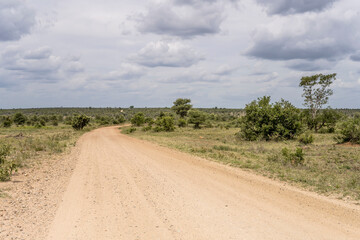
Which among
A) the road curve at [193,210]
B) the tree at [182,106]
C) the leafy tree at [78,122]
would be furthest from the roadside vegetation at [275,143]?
the tree at [182,106]

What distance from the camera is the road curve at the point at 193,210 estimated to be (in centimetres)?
611

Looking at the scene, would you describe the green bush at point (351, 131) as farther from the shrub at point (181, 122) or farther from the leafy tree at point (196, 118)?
the shrub at point (181, 122)

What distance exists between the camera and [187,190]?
9617 mm

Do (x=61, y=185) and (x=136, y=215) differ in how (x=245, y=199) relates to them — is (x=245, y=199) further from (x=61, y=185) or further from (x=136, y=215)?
(x=61, y=185)

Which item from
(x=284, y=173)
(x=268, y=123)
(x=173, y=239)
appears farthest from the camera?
(x=268, y=123)

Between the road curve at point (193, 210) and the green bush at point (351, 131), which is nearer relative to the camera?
the road curve at point (193, 210)

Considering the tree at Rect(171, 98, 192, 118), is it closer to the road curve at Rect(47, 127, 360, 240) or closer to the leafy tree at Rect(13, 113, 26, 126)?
the leafy tree at Rect(13, 113, 26, 126)

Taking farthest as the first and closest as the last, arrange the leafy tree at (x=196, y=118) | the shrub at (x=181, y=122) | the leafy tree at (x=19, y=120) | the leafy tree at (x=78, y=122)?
the leafy tree at (x=19, y=120) < the shrub at (x=181, y=122) < the leafy tree at (x=196, y=118) < the leafy tree at (x=78, y=122)

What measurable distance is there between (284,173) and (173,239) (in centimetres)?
822

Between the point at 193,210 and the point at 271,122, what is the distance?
2554 centimetres

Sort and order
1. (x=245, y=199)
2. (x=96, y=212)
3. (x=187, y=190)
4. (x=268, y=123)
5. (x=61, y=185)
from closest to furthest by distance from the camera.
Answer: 1. (x=96, y=212)
2. (x=245, y=199)
3. (x=187, y=190)
4. (x=61, y=185)
5. (x=268, y=123)

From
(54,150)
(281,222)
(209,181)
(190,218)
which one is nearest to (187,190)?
(209,181)

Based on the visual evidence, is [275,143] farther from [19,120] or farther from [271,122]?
[19,120]

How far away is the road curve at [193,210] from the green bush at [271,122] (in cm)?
2003
